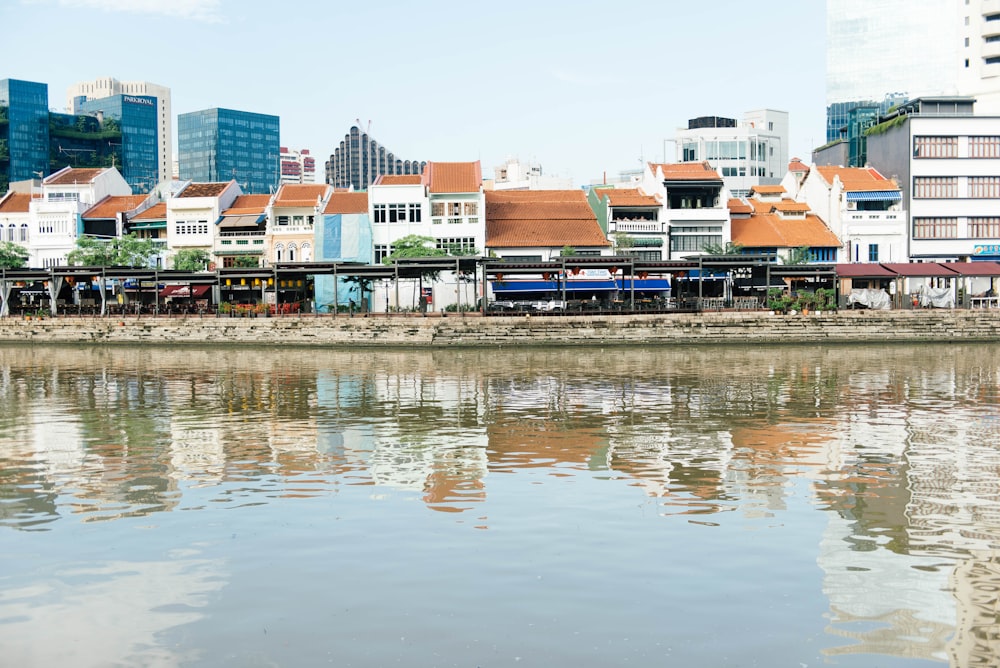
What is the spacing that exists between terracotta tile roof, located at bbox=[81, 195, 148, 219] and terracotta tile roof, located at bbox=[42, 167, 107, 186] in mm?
2107

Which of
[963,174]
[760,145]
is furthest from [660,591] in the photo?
[760,145]

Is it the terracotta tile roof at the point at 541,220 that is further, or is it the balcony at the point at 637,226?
the balcony at the point at 637,226

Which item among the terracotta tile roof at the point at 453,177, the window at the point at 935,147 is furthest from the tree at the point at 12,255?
the window at the point at 935,147

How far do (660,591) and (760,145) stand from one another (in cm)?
12835

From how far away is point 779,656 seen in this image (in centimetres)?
1041

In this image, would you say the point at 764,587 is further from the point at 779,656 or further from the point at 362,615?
the point at 362,615

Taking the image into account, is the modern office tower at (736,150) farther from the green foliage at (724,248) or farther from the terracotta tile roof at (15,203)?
the terracotta tile roof at (15,203)

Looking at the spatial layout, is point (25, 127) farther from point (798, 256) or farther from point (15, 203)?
point (798, 256)

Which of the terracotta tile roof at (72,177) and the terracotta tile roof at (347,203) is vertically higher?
the terracotta tile roof at (72,177)

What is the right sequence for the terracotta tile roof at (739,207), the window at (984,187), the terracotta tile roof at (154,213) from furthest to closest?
the terracotta tile roof at (154,213)
the terracotta tile roof at (739,207)
the window at (984,187)

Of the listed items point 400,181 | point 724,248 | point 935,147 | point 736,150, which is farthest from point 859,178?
point 736,150

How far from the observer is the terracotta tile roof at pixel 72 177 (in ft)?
271

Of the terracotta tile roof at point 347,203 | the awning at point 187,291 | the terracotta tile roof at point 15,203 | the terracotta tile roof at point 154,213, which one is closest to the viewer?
the awning at point 187,291

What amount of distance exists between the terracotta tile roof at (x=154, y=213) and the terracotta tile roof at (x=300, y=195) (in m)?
10.7
